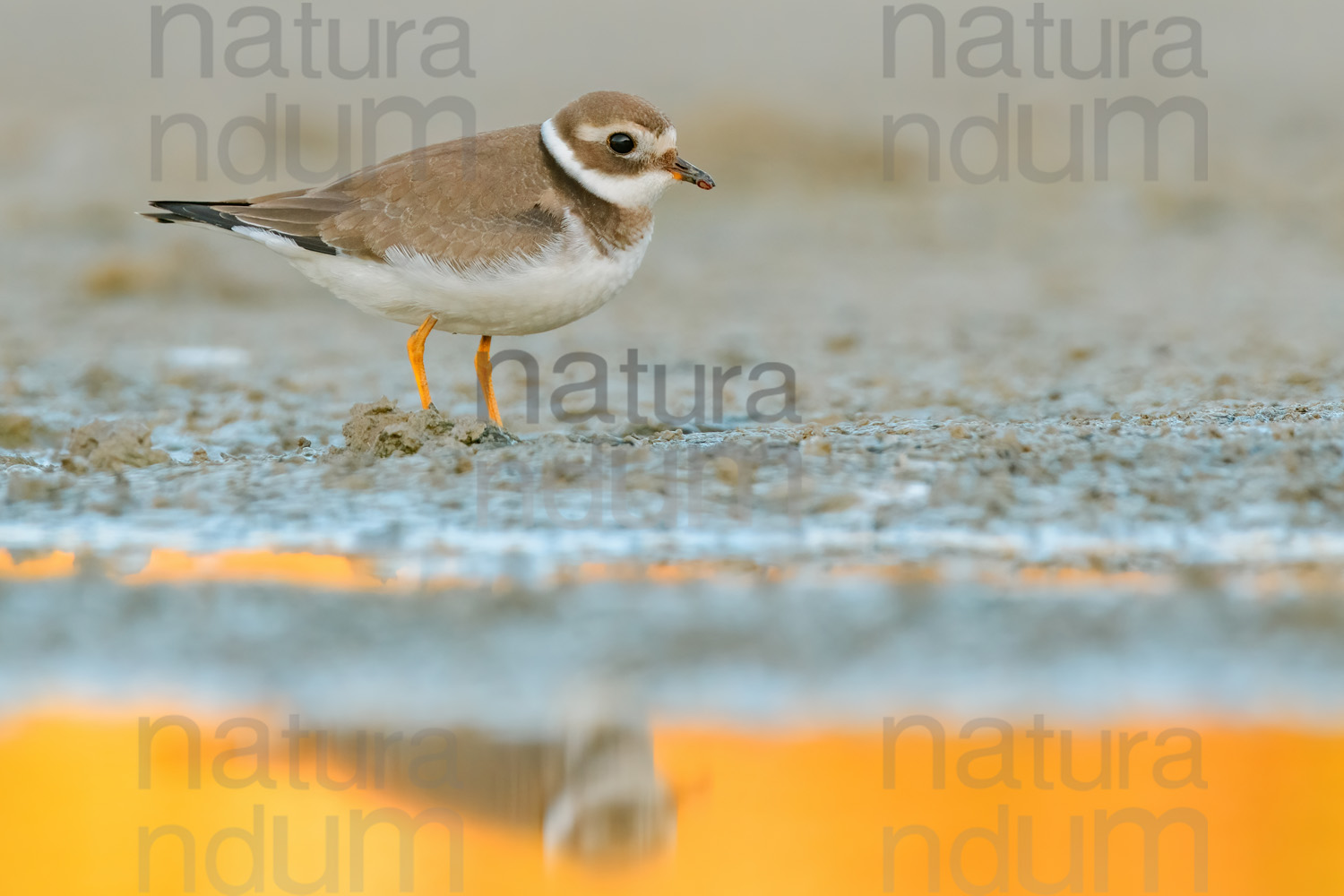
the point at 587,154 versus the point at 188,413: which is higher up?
the point at 587,154

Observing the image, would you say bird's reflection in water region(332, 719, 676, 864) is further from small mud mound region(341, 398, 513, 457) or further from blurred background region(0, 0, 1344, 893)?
small mud mound region(341, 398, 513, 457)

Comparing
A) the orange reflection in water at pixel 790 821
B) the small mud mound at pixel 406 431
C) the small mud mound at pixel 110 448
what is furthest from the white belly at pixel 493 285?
the orange reflection in water at pixel 790 821

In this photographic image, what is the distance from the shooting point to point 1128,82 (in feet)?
53.1

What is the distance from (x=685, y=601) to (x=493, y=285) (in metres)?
1.83

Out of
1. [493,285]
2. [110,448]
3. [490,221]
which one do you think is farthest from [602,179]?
[110,448]

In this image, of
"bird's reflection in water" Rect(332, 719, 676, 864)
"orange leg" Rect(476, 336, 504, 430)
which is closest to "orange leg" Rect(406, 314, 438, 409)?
"orange leg" Rect(476, 336, 504, 430)

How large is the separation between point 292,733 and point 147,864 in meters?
0.50

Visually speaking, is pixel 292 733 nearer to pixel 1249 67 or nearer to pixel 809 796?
pixel 809 796

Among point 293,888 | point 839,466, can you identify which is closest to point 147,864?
point 293,888

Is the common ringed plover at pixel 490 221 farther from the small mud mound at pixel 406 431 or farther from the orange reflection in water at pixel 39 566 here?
the orange reflection in water at pixel 39 566

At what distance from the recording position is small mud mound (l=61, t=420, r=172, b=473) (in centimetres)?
532

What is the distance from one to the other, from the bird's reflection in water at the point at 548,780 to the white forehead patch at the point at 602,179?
282 centimetres

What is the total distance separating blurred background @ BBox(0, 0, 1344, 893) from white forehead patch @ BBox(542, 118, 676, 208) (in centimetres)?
92

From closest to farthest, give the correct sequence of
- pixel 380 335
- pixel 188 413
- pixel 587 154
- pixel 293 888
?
pixel 293 888 < pixel 587 154 < pixel 188 413 < pixel 380 335
